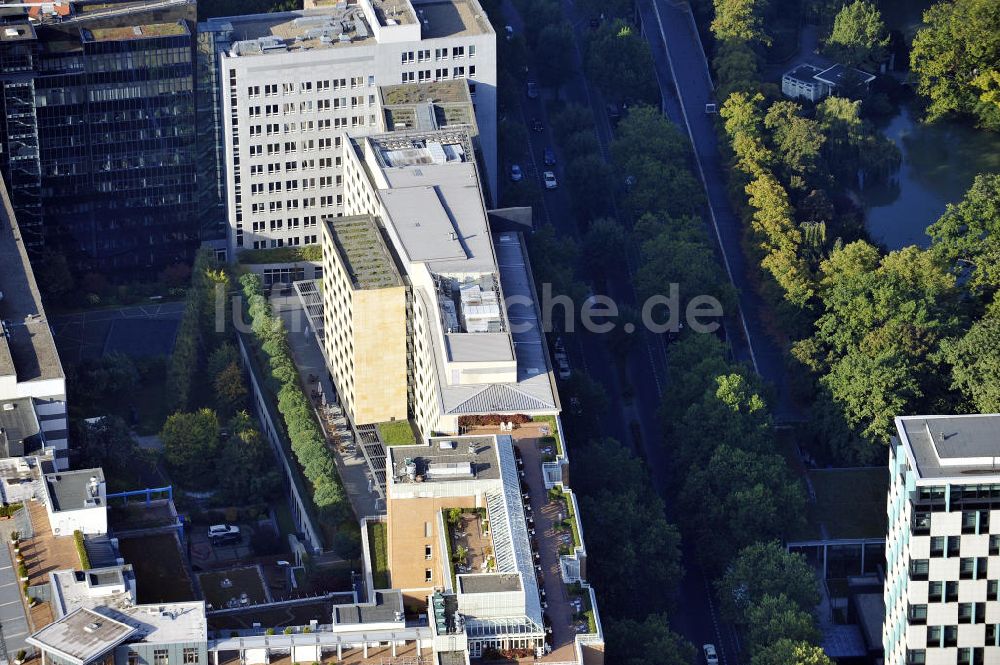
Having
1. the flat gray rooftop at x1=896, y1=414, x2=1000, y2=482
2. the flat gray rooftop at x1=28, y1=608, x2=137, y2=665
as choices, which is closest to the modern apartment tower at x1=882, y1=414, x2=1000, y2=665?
the flat gray rooftop at x1=896, y1=414, x2=1000, y2=482

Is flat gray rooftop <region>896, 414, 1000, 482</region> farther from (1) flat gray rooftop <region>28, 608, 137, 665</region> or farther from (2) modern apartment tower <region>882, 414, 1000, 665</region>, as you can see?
(1) flat gray rooftop <region>28, 608, 137, 665</region>

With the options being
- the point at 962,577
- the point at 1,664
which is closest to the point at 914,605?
the point at 962,577

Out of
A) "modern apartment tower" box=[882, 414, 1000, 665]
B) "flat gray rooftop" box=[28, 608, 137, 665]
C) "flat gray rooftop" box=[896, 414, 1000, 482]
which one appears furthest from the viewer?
"flat gray rooftop" box=[896, 414, 1000, 482]

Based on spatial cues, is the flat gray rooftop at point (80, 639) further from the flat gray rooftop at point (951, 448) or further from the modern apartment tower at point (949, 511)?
the flat gray rooftop at point (951, 448)

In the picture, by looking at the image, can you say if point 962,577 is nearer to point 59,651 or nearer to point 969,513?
point 969,513

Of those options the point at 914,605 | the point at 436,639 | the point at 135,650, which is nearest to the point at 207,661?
the point at 135,650
